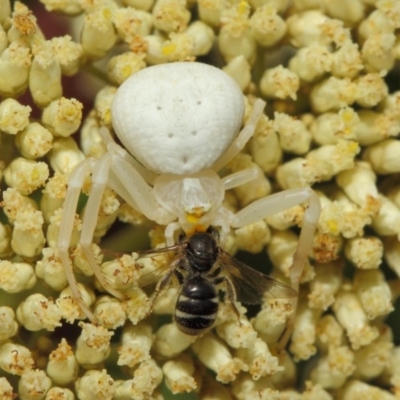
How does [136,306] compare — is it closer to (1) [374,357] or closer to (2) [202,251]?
(2) [202,251]

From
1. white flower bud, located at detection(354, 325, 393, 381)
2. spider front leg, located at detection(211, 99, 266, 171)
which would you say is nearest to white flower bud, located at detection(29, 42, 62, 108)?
spider front leg, located at detection(211, 99, 266, 171)

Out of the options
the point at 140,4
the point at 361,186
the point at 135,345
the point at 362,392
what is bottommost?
the point at 362,392

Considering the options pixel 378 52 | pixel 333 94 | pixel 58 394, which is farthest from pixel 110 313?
pixel 378 52

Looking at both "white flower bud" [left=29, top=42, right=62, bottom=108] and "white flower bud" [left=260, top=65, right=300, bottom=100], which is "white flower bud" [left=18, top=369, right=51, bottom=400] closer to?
"white flower bud" [left=29, top=42, right=62, bottom=108]

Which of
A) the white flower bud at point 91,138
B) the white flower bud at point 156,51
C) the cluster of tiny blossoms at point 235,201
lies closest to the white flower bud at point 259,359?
the cluster of tiny blossoms at point 235,201

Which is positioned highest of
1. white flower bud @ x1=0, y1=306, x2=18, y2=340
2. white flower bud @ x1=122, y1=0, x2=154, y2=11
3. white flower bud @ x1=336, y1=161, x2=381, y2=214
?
white flower bud @ x1=122, y1=0, x2=154, y2=11

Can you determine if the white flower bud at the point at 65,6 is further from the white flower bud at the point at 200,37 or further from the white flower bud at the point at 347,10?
the white flower bud at the point at 347,10

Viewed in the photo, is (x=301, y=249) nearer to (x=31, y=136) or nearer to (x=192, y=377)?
(x=192, y=377)
